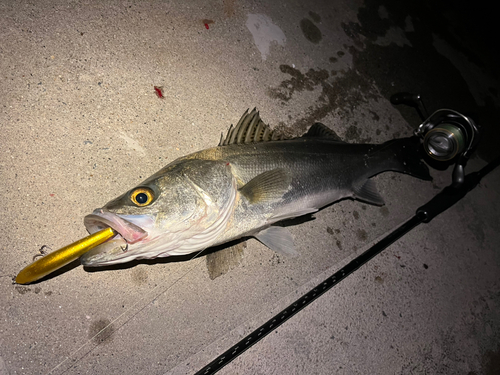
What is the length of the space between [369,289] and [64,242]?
259 centimetres

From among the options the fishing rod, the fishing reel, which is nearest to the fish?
the fishing rod

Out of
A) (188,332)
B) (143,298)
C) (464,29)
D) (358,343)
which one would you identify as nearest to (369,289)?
(358,343)

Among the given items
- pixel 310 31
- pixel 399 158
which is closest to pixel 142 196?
pixel 399 158

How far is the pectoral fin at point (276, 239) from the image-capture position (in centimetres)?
222

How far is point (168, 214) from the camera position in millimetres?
1667

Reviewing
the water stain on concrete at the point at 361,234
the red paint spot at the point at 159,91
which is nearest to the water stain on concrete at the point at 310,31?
the red paint spot at the point at 159,91

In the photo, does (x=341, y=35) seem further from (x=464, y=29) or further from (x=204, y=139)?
(x=464, y=29)

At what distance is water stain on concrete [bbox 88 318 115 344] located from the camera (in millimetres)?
2006

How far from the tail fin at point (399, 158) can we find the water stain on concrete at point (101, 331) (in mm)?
2462

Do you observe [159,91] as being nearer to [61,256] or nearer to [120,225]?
[120,225]

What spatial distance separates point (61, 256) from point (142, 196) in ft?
1.62

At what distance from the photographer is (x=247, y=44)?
9.42 feet

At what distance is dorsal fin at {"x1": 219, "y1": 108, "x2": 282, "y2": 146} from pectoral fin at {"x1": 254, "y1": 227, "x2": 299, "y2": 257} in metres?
0.69

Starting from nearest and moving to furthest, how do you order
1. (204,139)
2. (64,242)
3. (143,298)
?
(64,242) < (143,298) < (204,139)
